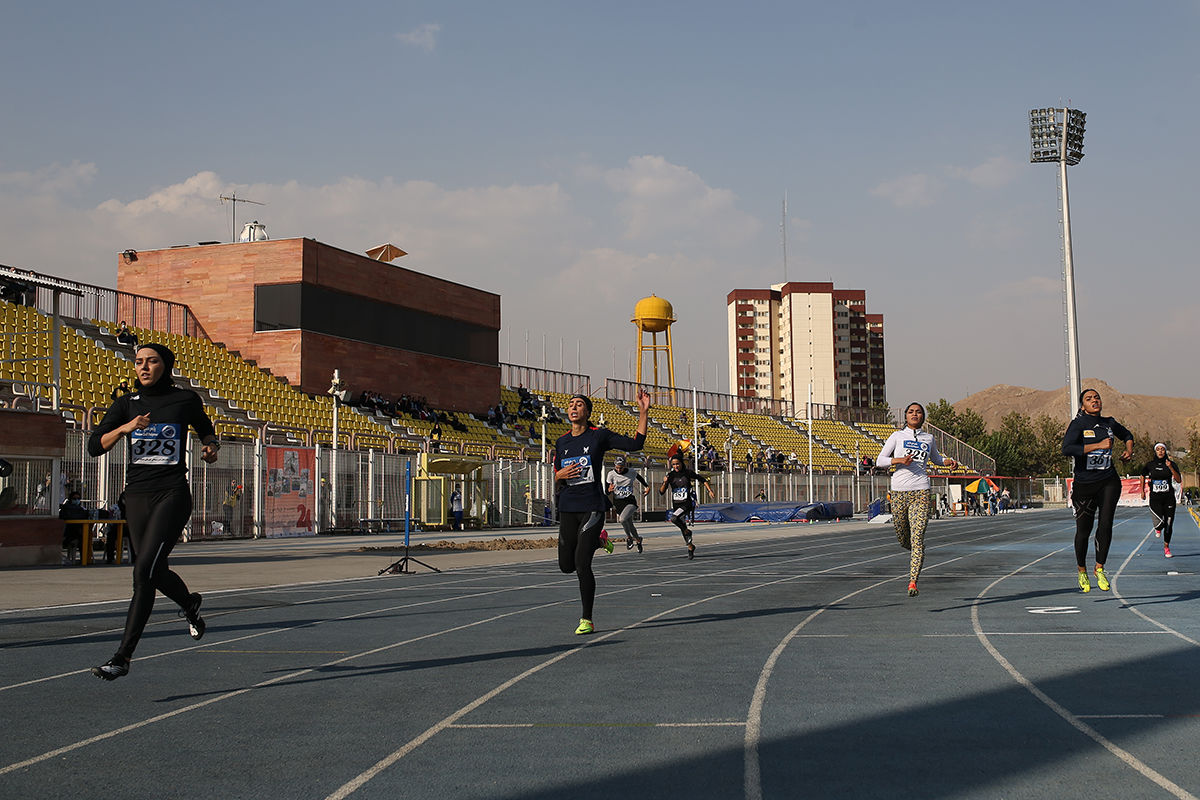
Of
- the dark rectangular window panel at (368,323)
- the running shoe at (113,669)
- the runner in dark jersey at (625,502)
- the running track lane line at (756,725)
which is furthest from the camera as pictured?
the dark rectangular window panel at (368,323)

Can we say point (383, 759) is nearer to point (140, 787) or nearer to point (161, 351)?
point (140, 787)

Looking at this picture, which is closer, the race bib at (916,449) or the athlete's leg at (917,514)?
the athlete's leg at (917,514)

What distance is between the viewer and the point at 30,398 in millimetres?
21172

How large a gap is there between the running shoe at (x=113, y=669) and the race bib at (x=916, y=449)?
27.0 ft

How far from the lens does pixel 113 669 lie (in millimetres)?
6910

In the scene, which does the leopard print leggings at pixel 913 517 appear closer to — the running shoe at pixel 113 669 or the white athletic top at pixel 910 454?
the white athletic top at pixel 910 454

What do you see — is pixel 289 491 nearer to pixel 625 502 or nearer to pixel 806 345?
pixel 625 502

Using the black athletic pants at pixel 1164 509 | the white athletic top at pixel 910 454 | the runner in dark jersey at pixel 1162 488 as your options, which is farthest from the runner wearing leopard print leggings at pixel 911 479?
the runner in dark jersey at pixel 1162 488

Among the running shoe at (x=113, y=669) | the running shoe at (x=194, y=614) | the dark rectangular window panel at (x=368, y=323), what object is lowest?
the running shoe at (x=113, y=669)

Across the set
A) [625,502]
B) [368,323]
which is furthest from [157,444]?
[368,323]

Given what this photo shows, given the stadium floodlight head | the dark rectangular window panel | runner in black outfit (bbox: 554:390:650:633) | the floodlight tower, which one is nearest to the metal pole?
the floodlight tower

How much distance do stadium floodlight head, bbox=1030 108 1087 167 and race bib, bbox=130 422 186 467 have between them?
171ft

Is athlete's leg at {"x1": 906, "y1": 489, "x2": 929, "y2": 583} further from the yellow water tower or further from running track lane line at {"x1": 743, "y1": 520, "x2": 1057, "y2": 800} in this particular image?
the yellow water tower

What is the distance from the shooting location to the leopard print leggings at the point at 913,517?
1230cm
